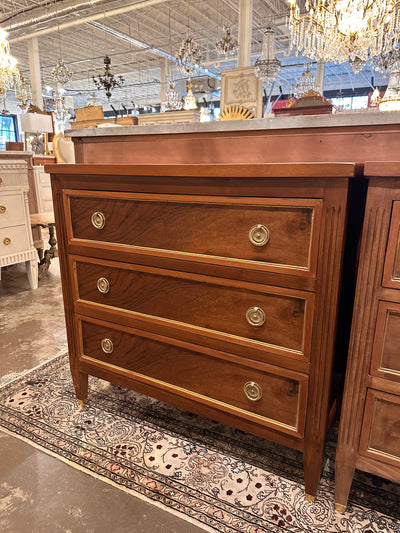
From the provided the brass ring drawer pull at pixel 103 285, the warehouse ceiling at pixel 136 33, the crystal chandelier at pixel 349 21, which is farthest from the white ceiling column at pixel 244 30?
the brass ring drawer pull at pixel 103 285

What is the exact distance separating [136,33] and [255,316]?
1019 centimetres

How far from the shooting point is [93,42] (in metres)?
9.74

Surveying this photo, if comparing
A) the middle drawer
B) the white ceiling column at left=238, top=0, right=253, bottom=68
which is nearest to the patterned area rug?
the middle drawer

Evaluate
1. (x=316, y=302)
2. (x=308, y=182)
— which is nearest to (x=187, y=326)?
(x=316, y=302)

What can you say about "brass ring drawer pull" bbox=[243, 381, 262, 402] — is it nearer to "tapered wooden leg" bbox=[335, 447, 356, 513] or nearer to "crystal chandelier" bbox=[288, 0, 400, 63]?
"tapered wooden leg" bbox=[335, 447, 356, 513]

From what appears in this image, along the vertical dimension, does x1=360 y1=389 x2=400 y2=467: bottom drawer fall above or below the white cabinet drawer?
below

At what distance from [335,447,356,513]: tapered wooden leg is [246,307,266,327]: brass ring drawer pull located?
1.44ft

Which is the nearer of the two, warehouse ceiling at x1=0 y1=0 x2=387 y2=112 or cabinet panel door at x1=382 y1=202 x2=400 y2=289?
cabinet panel door at x1=382 y1=202 x2=400 y2=289

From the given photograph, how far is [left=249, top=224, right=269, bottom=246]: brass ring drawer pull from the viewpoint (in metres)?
1.04

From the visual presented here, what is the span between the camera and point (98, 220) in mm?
1352

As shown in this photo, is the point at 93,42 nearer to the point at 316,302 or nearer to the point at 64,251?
the point at 64,251

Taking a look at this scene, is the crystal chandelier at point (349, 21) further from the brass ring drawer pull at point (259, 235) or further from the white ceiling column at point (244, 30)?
the brass ring drawer pull at point (259, 235)

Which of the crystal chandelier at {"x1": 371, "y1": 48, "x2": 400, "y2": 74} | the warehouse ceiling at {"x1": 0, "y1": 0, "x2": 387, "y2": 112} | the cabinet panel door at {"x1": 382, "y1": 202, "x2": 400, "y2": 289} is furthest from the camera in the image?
the warehouse ceiling at {"x1": 0, "y1": 0, "x2": 387, "y2": 112}

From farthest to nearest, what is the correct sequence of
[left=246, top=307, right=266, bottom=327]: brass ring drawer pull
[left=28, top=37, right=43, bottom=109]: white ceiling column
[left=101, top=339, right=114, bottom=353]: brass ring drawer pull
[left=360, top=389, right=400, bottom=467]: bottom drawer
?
[left=28, top=37, right=43, bottom=109]: white ceiling column → [left=101, top=339, right=114, bottom=353]: brass ring drawer pull → [left=246, top=307, right=266, bottom=327]: brass ring drawer pull → [left=360, top=389, right=400, bottom=467]: bottom drawer
